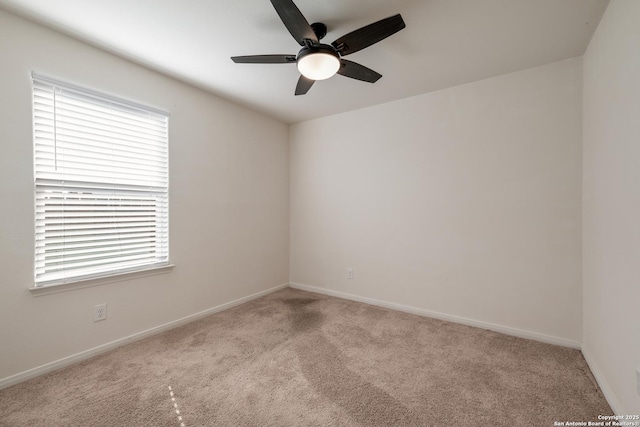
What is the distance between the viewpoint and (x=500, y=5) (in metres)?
1.70

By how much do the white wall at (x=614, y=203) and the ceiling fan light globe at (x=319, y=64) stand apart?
62.3 inches

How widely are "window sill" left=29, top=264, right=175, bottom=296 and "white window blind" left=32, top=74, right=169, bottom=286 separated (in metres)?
0.03

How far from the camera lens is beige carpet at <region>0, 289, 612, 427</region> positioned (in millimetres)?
1541

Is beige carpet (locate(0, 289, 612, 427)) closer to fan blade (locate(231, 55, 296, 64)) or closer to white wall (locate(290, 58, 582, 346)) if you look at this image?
white wall (locate(290, 58, 582, 346))

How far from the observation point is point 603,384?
1.73m

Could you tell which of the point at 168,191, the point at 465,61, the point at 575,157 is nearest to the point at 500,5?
the point at 465,61

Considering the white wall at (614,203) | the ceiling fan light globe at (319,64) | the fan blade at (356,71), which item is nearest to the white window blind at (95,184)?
the ceiling fan light globe at (319,64)

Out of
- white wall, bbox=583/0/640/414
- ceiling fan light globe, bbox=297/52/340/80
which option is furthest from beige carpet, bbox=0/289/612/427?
ceiling fan light globe, bbox=297/52/340/80

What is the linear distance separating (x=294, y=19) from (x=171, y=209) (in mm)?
2079

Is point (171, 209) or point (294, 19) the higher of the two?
point (294, 19)

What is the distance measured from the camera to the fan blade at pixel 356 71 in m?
1.90

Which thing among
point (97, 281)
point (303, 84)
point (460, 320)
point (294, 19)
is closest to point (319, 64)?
point (294, 19)

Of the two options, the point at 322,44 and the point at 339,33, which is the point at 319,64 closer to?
the point at 322,44

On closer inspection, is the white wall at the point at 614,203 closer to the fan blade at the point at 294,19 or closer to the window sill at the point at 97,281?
the fan blade at the point at 294,19
